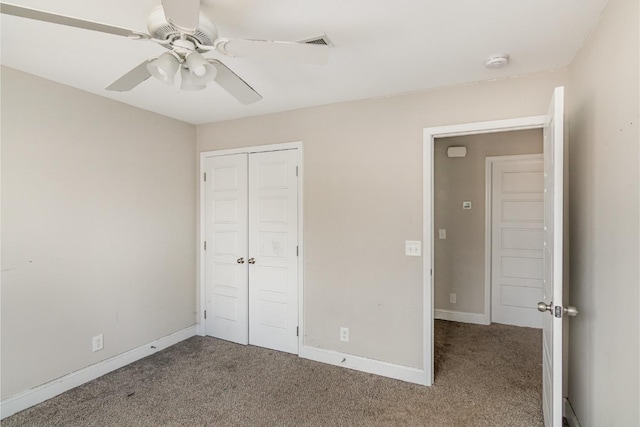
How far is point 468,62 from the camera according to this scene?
212 centimetres

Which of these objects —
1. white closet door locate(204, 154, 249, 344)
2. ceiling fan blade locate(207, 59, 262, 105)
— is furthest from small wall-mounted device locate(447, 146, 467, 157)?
ceiling fan blade locate(207, 59, 262, 105)

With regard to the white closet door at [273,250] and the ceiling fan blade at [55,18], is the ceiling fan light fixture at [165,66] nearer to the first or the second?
the ceiling fan blade at [55,18]

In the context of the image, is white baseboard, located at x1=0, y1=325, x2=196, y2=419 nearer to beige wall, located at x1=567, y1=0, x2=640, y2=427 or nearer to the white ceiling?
the white ceiling

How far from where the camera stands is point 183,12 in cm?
113

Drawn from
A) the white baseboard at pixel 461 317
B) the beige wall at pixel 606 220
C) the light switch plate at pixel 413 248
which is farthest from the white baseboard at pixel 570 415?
the white baseboard at pixel 461 317

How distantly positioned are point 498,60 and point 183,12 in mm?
1842

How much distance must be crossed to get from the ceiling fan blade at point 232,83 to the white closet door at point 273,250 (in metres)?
1.27

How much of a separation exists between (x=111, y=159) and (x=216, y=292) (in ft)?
5.52

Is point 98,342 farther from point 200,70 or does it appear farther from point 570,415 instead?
point 570,415

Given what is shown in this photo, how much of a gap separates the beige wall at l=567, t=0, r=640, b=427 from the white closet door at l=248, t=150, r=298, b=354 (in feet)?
7.01

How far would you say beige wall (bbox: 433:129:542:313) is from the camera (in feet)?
12.8

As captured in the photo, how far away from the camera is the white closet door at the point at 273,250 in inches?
124

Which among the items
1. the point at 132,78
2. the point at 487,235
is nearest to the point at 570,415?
the point at 487,235

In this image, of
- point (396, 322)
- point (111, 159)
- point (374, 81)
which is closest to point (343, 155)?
point (374, 81)
